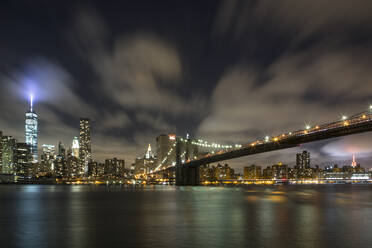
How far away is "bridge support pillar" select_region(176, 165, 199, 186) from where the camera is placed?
115750 mm

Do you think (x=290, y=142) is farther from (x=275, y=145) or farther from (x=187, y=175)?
(x=187, y=175)

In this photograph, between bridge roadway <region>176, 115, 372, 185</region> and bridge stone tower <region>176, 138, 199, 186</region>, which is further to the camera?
bridge stone tower <region>176, 138, 199, 186</region>

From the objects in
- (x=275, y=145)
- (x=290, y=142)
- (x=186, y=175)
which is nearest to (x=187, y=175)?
(x=186, y=175)

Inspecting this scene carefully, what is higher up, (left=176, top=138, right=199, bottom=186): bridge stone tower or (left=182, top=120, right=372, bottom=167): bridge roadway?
(left=182, top=120, right=372, bottom=167): bridge roadway

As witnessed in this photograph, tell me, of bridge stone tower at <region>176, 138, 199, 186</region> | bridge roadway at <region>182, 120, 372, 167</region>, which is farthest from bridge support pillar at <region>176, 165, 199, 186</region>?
bridge roadway at <region>182, 120, 372, 167</region>

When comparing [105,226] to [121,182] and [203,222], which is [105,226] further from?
[121,182]

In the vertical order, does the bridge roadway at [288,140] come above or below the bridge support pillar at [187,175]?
above

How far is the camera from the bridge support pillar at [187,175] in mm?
115750

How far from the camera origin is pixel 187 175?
116 meters

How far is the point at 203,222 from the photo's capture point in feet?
82.7

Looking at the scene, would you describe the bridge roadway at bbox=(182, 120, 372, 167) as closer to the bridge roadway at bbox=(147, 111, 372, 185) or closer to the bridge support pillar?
the bridge roadway at bbox=(147, 111, 372, 185)

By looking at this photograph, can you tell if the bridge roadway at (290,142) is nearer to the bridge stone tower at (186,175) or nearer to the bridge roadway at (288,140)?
the bridge roadway at (288,140)

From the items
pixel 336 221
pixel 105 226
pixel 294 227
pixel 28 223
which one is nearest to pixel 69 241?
pixel 105 226

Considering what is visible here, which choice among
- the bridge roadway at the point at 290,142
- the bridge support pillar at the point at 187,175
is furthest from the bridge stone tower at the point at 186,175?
the bridge roadway at the point at 290,142
